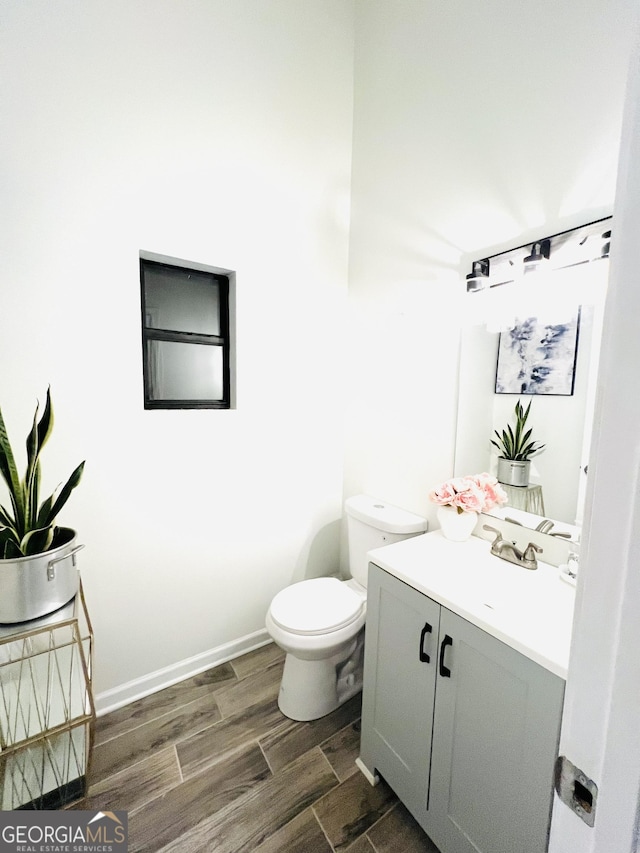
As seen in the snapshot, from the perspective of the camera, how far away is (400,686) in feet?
3.74

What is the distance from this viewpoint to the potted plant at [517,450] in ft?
4.36

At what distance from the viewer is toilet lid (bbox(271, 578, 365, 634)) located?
140 centimetres

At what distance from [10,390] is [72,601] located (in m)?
0.76

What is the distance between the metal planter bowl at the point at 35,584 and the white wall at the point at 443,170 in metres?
1.38

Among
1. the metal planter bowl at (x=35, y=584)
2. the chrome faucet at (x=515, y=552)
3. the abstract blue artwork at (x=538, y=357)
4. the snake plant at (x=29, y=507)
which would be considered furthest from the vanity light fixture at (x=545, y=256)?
the metal planter bowl at (x=35, y=584)

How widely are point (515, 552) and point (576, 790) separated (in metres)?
0.97

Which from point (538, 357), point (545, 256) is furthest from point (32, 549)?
point (545, 256)

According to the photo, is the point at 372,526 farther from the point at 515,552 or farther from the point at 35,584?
the point at 35,584

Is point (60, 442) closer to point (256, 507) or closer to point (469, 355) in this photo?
point (256, 507)

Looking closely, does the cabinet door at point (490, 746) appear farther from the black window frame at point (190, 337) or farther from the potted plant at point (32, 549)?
the black window frame at point (190, 337)

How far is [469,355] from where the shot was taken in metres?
1.49

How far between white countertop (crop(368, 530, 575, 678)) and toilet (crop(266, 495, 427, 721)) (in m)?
0.29

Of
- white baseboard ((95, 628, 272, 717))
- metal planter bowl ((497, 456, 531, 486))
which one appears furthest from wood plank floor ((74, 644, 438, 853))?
metal planter bowl ((497, 456, 531, 486))

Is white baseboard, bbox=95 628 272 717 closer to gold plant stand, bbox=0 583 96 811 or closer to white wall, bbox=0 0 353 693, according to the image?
white wall, bbox=0 0 353 693
